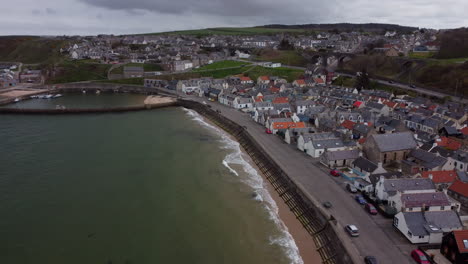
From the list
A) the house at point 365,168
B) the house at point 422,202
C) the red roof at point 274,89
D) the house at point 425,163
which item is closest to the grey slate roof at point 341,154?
the house at point 365,168

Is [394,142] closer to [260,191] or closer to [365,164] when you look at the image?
[365,164]

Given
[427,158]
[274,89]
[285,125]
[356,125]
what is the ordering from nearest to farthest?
1. [427,158]
2. [356,125]
3. [285,125]
4. [274,89]

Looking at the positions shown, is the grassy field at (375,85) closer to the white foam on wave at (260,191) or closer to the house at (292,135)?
the house at (292,135)

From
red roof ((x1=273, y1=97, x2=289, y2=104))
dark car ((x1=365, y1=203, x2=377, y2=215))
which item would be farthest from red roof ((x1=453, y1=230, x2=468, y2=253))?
red roof ((x1=273, y1=97, x2=289, y2=104))

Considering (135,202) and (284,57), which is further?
(284,57)

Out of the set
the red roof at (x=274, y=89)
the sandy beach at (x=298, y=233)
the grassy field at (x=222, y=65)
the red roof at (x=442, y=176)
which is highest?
the grassy field at (x=222, y=65)

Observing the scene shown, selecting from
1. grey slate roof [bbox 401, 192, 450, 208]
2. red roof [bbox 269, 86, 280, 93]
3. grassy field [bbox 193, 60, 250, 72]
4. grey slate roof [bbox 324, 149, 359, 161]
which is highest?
grassy field [bbox 193, 60, 250, 72]

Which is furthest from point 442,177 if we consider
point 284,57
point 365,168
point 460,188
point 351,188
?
point 284,57

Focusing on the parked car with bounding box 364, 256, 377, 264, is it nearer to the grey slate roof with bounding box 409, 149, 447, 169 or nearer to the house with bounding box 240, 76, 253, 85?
the grey slate roof with bounding box 409, 149, 447, 169
